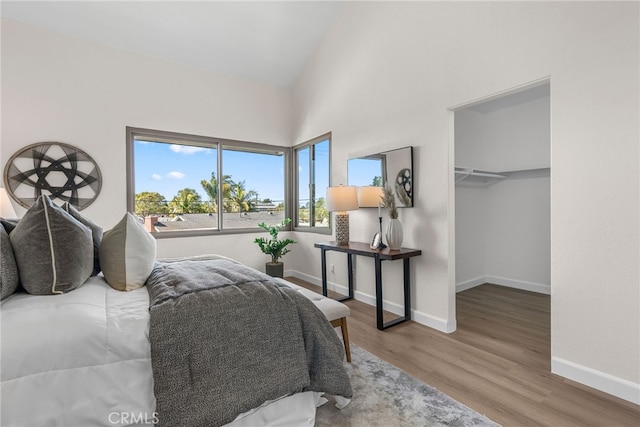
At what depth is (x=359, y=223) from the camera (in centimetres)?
374

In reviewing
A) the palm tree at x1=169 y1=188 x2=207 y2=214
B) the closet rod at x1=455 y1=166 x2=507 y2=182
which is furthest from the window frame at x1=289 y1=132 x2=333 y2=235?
the closet rod at x1=455 y1=166 x2=507 y2=182

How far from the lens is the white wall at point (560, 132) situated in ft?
5.78

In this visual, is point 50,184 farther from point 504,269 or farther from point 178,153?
point 504,269

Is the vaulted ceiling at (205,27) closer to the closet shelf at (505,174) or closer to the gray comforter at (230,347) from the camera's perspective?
the closet shelf at (505,174)

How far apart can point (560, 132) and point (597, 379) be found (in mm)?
1537

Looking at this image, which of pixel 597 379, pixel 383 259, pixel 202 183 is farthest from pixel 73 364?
pixel 202 183

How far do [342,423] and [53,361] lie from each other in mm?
1282

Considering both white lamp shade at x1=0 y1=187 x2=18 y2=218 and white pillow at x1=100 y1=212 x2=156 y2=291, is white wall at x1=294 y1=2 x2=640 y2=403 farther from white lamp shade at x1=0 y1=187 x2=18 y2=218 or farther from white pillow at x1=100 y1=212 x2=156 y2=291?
white lamp shade at x1=0 y1=187 x2=18 y2=218

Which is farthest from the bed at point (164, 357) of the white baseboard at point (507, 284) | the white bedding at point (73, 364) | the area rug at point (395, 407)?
the white baseboard at point (507, 284)

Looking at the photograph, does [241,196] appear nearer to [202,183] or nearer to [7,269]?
[202,183]

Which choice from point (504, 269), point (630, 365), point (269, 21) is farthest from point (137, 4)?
point (504, 269)

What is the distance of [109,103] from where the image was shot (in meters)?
3.59

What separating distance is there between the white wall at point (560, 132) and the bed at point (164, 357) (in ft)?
5.17

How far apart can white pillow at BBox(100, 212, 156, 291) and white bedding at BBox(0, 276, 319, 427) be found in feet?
0.88
